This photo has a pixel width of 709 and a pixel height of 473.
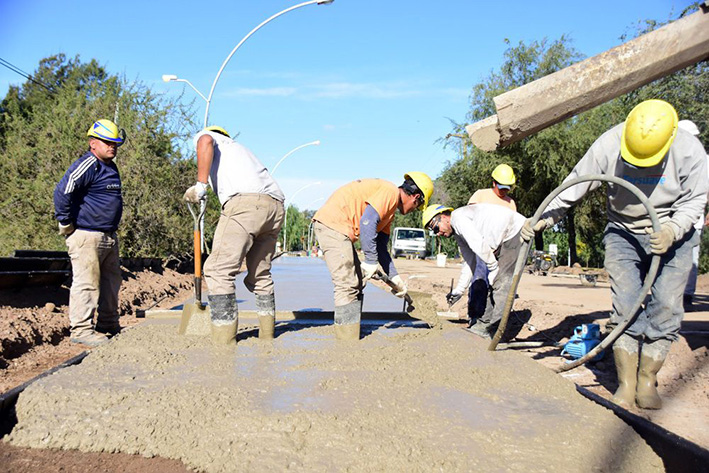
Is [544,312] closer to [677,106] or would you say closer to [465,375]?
[465,375]

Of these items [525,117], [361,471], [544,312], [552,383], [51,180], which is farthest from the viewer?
[51,180]

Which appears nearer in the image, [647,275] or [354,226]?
[647,275]

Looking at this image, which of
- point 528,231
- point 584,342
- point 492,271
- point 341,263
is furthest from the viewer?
point 492,271

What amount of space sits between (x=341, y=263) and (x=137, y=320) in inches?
128

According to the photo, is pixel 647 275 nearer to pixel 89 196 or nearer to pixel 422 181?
pixel 422 181

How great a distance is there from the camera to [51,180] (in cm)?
1185

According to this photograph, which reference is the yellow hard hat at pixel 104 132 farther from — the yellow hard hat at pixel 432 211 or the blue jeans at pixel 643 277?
the blue jeans at pixel 643 277

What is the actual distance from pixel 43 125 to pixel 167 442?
12.6 metres

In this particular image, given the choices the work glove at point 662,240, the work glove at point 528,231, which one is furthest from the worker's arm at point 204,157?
the work glove at point 662,240

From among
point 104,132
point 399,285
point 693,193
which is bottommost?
point 399,285

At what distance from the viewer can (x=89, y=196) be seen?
5152 mm

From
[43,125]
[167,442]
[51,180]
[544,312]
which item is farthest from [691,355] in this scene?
[43,125]

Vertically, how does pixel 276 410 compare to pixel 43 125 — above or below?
below

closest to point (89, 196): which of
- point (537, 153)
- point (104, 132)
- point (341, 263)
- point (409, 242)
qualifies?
point (104, 132)
